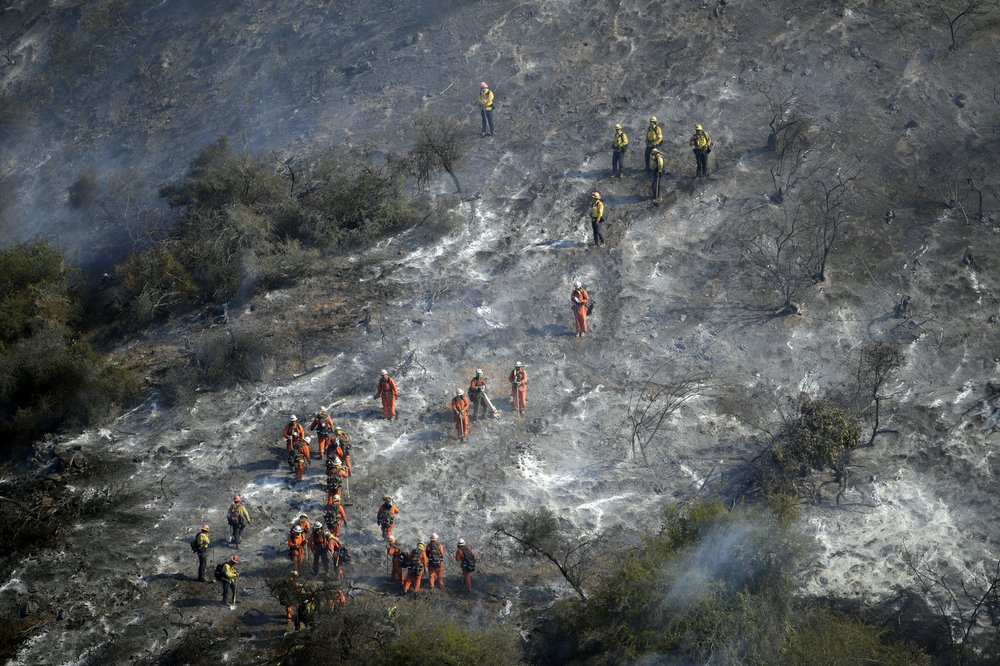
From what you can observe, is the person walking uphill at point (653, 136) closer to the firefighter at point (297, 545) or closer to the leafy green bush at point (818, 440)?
the leafy green bush at point (818, 440)

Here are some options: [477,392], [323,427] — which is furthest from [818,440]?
[323,427]

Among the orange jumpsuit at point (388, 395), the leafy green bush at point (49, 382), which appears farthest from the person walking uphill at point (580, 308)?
the leafy green bush at point (49, 382)

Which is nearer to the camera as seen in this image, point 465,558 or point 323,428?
point 465,558

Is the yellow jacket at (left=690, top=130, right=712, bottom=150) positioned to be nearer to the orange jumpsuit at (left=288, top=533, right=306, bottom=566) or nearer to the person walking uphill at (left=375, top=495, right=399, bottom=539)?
the person walking uphill at (left=375, top=495, right=399, bottom=539)

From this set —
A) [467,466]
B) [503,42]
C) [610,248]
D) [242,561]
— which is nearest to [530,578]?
[467,466]

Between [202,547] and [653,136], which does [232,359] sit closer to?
[202,547]

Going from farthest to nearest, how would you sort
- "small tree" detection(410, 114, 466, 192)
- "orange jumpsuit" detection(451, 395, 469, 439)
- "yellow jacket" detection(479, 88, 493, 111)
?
"yellow jacket" detection(479, 88, 493, 111) → "small tree" detection(410, 114, 466, 192) → "orange jumpsuit" detection(451, 395, 469, 439)

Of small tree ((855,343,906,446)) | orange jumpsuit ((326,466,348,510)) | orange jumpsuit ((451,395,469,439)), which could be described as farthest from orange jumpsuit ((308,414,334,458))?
small tree ((855,343,906,446))

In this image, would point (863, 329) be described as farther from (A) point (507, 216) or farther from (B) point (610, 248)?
(A) point (507, 216)
